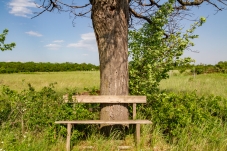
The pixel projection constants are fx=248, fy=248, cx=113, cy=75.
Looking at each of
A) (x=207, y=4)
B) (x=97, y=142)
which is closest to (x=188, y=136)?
(x=97, y=142)

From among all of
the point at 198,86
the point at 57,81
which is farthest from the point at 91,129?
the point at 57,81

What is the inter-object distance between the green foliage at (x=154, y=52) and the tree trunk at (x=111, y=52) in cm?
91

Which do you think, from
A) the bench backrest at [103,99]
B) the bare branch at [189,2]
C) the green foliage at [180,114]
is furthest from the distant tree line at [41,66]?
the green foliage at [180,114]

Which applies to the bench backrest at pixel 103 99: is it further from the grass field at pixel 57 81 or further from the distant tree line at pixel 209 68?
the distant tree line at pixel 209 68

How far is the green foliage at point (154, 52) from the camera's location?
5.95m

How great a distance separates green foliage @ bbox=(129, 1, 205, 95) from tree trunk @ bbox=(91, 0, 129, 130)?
91cm

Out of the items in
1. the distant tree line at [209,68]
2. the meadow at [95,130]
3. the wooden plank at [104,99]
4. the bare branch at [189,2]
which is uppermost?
the bare branch at [189,2]

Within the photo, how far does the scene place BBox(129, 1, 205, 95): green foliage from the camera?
19.5 ft

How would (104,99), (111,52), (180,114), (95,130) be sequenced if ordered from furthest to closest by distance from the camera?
(111,52), (104,99), (95,130), (180,114)

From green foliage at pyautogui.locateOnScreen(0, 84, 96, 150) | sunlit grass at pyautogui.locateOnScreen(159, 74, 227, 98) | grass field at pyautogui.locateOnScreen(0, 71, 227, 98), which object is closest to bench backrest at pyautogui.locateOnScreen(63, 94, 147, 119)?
green foliage at pyautogui.locateOnScreen(0, 84, 96, 150)

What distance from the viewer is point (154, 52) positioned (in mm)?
5934

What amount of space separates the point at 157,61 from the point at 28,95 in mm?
3182

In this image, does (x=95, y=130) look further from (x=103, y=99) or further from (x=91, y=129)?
(x=103, y=99)

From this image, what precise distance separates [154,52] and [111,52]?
1348mm
